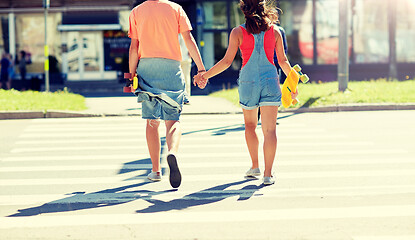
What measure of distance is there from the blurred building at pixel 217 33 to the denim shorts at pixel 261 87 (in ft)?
61.8

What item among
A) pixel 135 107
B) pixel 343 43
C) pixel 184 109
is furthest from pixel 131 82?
pixel 343 43

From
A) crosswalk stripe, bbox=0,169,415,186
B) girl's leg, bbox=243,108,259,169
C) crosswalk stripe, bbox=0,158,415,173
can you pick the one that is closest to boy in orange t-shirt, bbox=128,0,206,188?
girl's leg, bbox=243,108,259,169

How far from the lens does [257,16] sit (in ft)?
21.1

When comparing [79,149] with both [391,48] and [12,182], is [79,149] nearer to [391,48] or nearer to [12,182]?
[12,182]

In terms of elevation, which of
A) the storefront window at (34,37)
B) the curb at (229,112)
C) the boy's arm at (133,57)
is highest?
the storefront window at (34,37)

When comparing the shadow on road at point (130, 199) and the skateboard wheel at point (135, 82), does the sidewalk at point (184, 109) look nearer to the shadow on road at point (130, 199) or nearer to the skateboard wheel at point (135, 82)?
the shadow on road at point (130, 199)

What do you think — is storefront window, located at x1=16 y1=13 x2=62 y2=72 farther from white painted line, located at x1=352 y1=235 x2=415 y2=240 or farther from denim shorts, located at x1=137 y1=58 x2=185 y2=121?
white painted line, located at x1=352 y1=235 x2=415 y2=240

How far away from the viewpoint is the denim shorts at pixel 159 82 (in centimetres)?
646

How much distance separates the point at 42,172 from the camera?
Result: 754cm

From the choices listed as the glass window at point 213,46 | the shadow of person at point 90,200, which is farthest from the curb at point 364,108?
the glass window at point 213,46

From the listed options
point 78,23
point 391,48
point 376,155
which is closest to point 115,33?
point 78,23

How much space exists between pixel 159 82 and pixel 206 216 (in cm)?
164

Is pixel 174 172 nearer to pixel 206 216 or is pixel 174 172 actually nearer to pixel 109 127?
pixel 206 216

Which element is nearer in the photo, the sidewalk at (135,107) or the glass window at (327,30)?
the sidewalk at (135,107)
